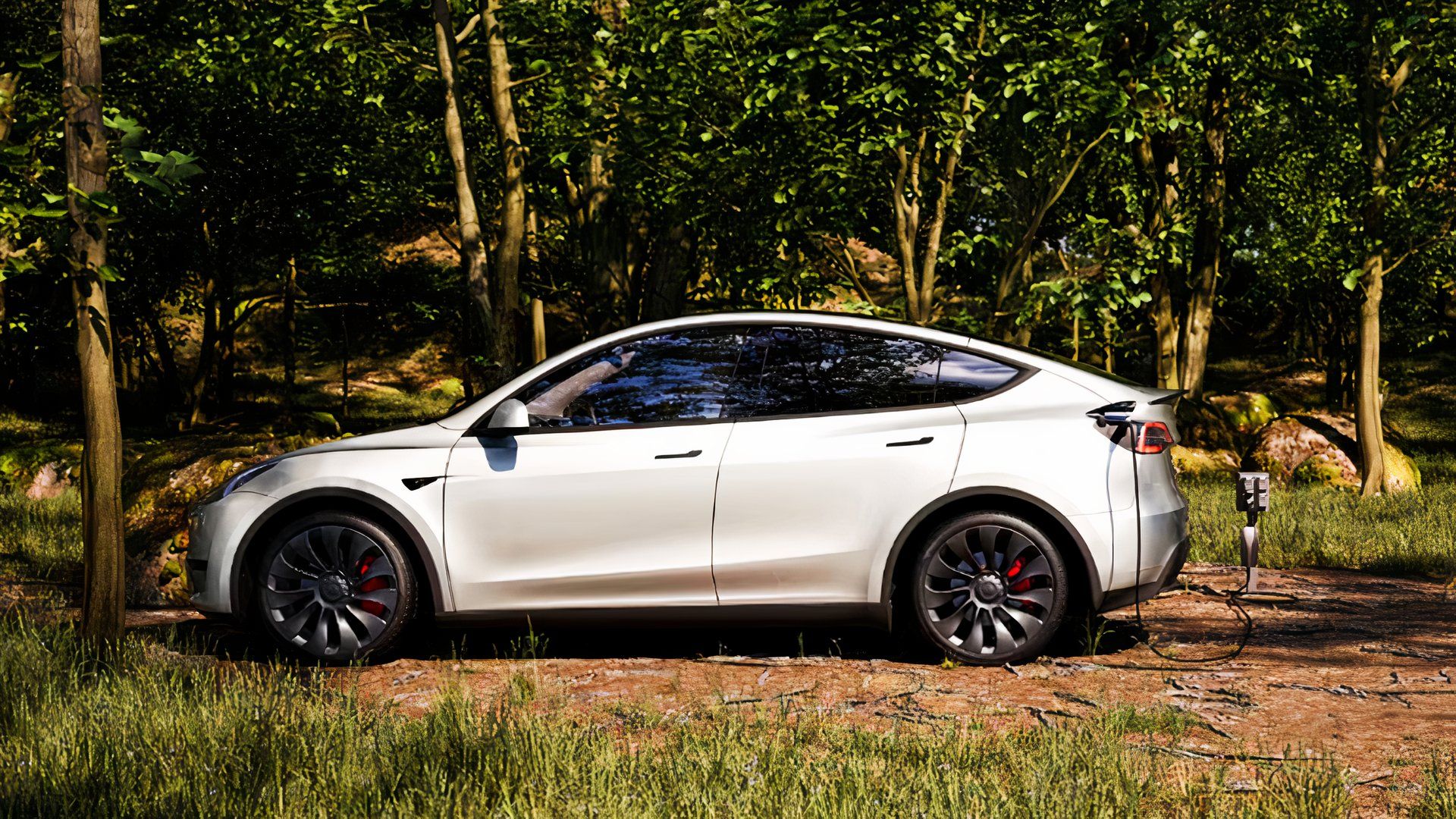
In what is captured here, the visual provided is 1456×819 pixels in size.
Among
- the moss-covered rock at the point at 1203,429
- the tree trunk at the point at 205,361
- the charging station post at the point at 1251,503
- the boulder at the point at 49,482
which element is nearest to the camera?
the charging station post at the point at 1251,503

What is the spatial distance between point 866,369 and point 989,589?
1.24m

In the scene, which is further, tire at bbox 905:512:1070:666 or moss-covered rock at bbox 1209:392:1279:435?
moss-covered rock at bbox 1209:392:1279:435

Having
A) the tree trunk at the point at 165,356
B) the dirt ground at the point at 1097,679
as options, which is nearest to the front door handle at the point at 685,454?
the dirt ground at the point at 1097,679

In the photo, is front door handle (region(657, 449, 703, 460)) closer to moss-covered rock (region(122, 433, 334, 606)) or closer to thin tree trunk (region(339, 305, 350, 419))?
moss-covered rock (region(122, 433, 334, 606))

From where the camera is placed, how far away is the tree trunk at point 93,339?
5.99 meters

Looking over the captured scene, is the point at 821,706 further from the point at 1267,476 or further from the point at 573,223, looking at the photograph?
the point at 573,223

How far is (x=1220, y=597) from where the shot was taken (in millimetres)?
8492

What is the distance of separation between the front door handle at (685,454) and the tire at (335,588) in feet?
4.54

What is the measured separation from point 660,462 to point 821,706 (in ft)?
4.72

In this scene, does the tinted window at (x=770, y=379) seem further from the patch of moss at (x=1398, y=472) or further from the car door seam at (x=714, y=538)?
the patch of moss at (x=1398, y=472)

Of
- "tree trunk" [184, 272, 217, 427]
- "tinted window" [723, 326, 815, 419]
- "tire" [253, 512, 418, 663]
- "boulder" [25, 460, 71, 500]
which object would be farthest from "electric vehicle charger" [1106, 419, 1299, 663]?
"tree trunk" [184, 272, 217, 427]

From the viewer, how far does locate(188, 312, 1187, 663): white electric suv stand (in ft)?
20.5

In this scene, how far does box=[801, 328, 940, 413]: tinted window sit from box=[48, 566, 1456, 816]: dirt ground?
1.22 meters

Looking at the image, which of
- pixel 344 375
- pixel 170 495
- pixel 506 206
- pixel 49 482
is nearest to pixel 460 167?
pixel 506 206
